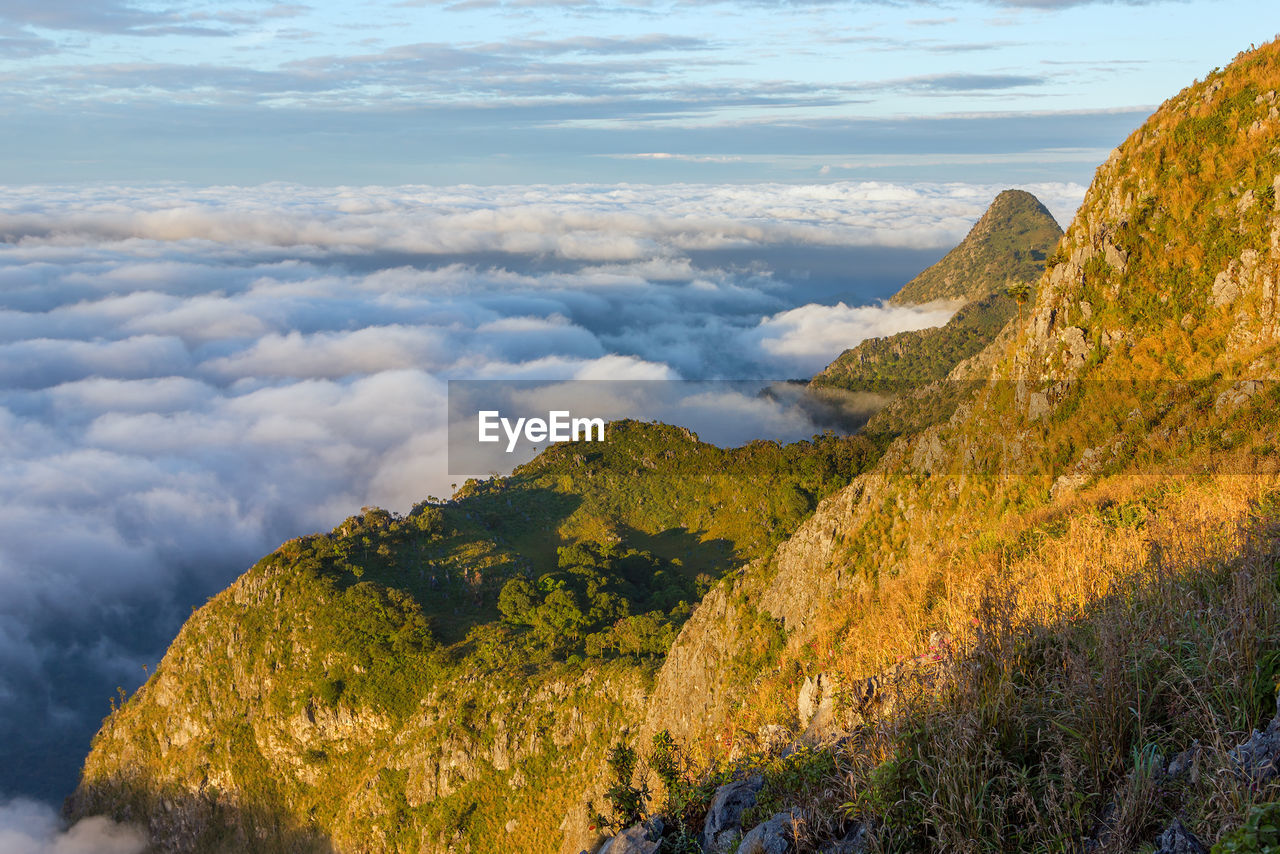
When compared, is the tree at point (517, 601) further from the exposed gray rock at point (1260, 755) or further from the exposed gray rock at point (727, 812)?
the exposed gray rock at point (1260, 755)

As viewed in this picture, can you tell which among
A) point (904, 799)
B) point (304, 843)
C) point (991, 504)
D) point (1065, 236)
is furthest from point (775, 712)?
point (304, 843)

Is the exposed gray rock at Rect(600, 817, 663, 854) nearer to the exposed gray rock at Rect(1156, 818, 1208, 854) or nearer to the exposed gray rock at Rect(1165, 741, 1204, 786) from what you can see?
the exposed gray rock at Rect(1165, 741, 1204, 786)

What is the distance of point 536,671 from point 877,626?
146 ft

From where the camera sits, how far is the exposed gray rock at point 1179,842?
5512mm

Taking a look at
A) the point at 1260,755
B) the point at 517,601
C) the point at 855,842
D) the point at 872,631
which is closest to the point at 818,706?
the point at 872,631

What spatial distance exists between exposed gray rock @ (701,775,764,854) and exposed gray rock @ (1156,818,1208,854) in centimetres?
468

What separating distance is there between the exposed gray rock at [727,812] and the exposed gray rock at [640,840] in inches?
24.8

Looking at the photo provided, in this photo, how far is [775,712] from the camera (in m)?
15.1

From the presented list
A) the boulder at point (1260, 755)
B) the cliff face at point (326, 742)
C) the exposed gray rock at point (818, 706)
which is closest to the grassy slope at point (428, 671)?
the cliff face at point (326, 742)

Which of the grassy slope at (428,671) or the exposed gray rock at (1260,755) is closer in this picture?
the exposed gray rock at (1260,755)

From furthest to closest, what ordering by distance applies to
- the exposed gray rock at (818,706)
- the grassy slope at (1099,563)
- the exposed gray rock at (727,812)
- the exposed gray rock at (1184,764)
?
the exposed gray rock at (818,706) < the exposed gray rock at (727,812) < the grassy slope at (1099,563) < the exposed gray rock at (1184,764)

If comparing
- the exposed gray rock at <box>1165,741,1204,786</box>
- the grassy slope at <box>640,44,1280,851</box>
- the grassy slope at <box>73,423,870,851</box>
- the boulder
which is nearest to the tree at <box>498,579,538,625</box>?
the grassy slope at <box>73,423,870,851</box>

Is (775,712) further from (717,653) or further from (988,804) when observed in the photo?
(717,653)

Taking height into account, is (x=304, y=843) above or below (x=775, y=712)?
below
